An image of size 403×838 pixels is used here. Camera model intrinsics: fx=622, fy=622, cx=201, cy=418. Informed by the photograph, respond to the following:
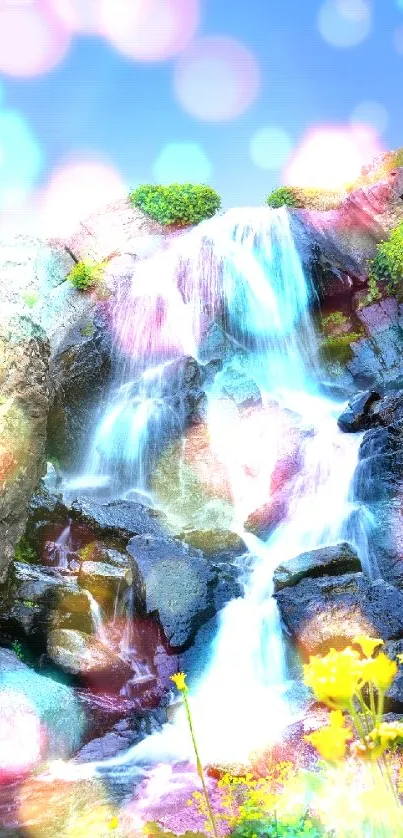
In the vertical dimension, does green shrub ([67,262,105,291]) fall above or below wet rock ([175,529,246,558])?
above

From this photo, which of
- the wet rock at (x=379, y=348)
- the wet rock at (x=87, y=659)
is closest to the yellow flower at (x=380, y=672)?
the wet rock at (x=87, y=659)

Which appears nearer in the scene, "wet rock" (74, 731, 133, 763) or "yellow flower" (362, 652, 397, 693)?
"yellow flower" (362, 652, 397, 693)

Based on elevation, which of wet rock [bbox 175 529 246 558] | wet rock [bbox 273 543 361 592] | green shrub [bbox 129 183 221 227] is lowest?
wet rock [bbox 273 543 361 592]

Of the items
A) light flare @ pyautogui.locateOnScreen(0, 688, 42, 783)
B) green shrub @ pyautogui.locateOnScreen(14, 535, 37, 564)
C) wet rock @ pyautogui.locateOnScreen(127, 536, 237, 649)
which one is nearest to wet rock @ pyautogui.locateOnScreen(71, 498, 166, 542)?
wet rock @ pyautogui.locateOnScreen(127, 536, 237, 649)

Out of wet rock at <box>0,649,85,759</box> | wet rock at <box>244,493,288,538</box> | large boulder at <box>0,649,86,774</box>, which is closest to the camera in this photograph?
large boulder at <box>0,649,86,774</box>

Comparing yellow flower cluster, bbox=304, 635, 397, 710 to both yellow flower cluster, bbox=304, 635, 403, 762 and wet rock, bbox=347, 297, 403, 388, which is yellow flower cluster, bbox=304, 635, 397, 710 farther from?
wet rock, bbox=347, 297, 403, 388

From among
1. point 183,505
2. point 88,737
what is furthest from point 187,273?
point 88,737

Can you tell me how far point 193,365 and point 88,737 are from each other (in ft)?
31.9

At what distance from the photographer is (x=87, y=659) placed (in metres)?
8.91

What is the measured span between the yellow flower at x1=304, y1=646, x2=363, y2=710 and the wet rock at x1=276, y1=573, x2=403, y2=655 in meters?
7.57

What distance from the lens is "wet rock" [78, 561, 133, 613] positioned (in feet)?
32.4

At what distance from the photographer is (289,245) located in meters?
20.7

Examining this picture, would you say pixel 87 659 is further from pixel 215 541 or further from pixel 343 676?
pixel 343 676

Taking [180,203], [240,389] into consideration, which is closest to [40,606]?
[240,389]
